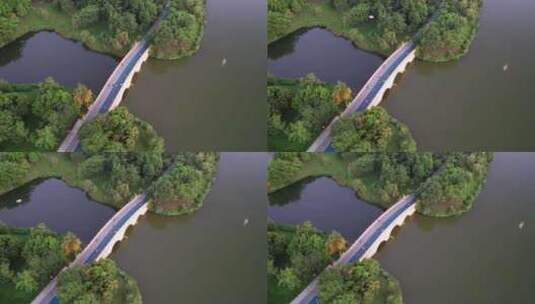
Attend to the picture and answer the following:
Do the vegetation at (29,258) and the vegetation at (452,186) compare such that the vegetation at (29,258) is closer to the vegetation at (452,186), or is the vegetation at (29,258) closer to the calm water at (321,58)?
the calm water at (321,58)

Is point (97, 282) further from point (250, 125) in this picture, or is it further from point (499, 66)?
point (499, 66)

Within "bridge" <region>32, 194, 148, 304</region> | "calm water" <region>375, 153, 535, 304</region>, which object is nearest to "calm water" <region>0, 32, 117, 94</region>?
"bridge" <region>32, 194, 148, 304</region>

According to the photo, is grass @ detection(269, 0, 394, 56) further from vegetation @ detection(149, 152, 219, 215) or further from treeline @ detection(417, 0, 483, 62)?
vegetation @ detection(149, 152, 219, 215)

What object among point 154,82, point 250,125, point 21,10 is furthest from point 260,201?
point 21,10

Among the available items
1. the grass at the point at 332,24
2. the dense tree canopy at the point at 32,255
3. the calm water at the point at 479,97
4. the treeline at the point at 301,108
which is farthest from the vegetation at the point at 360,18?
the dense tree canopy at the point at 32,255

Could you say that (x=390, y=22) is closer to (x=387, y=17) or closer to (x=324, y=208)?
(x=387, y=17)

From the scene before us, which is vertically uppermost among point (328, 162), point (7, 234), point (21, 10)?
point (21, 10)
